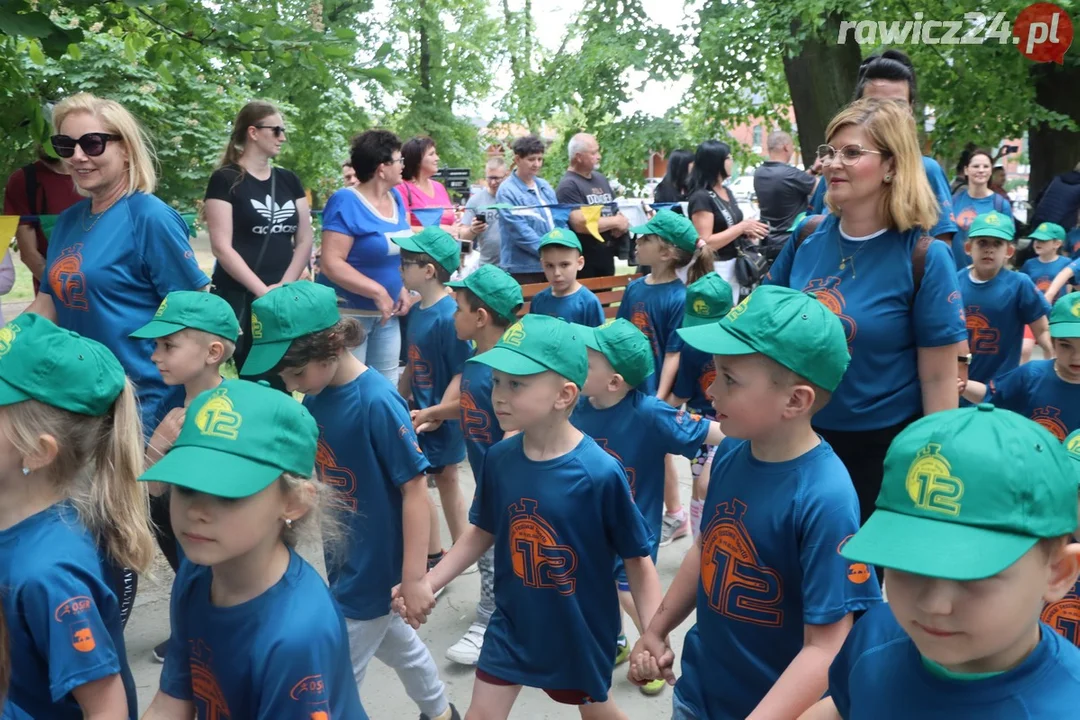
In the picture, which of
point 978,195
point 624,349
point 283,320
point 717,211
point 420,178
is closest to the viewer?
point 283,320

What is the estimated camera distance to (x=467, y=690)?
4.38m

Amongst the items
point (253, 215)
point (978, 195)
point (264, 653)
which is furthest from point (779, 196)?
point (264, 653)

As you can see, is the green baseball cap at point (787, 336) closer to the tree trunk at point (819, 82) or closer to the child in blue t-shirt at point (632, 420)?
the child in blue t-shirt at point (632, 420)

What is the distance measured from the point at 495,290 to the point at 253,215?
1802 mm

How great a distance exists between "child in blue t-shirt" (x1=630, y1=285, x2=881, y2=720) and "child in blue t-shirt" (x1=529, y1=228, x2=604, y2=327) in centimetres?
342

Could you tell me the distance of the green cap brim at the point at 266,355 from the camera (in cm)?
351

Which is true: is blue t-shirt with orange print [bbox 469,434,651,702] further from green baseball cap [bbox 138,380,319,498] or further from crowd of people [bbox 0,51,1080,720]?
green baseball cap [bbox 138,380,319,498]

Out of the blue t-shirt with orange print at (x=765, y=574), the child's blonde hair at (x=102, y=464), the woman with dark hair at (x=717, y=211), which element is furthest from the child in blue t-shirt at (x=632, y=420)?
the woman with dark hair at (x=717, y=211)

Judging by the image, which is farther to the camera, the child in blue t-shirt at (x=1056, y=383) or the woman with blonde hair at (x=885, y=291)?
→ the child in blue t-shirt at (x=1056, y=383)

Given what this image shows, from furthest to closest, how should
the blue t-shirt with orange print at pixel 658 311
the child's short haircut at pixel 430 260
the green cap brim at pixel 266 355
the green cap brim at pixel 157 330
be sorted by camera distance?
the blue t-shirt with orange print at pixel 658 311 < the child's short haircut at pixel 430 260 < the green cap brim at pixel 157 330 < the green cap brim at pixel 266 355

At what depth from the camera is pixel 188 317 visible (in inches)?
153

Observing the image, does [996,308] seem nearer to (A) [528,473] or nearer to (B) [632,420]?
(B) [632,420]

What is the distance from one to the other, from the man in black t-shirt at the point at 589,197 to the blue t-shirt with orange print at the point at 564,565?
5.47 m

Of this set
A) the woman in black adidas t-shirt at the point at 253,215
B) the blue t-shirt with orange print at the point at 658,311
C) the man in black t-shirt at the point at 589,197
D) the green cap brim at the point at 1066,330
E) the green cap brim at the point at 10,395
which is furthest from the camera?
the man in black t-shirt at the point at 589,197
